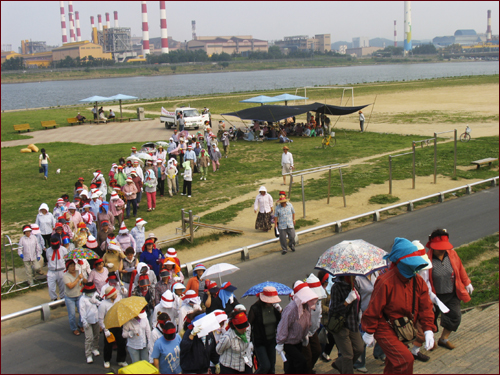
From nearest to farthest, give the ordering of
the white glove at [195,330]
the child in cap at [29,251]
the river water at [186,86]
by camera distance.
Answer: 1. the white glove at [195,330]
2. the child in cap at [29,251]
3. the river water at [186,86]

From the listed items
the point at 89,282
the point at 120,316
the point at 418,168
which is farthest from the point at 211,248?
the point at 418,168

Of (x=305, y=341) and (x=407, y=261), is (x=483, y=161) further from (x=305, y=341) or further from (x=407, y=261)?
(x=407, y=261)

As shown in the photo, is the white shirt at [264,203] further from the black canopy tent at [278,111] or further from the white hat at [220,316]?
the black canopy tent at [278,111]

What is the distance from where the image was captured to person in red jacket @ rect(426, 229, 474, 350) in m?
5.94

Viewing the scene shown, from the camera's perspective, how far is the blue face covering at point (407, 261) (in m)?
4.31

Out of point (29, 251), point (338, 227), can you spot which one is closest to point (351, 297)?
point (338, 227)

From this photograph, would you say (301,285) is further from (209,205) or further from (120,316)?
(209,205)

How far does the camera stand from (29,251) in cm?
1017

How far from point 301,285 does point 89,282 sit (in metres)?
3.46

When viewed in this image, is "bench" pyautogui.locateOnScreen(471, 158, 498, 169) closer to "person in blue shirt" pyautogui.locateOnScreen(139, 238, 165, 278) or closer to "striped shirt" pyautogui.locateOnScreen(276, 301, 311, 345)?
"person in blue shirt" pyautogui.locateOnScreen(139, 238, 165, 278)

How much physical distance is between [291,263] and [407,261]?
627 centimetres

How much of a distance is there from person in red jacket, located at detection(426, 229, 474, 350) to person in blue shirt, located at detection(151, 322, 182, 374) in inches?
129

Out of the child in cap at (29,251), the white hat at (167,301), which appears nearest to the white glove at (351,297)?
the white hat at (167,301)

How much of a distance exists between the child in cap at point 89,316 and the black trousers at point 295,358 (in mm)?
3064
